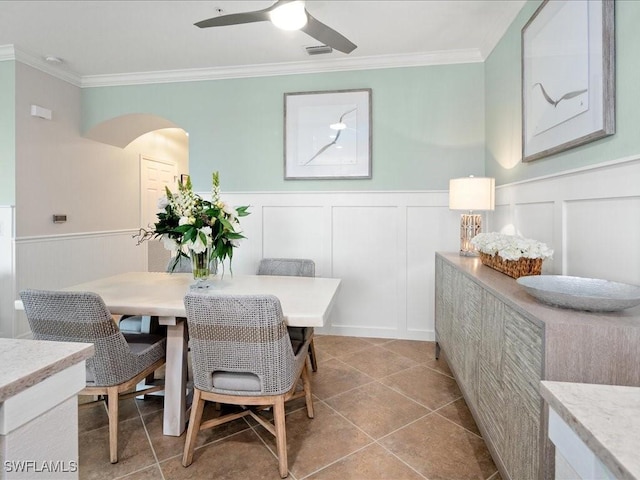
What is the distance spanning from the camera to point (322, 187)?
3.57m

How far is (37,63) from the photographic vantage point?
11.3ft

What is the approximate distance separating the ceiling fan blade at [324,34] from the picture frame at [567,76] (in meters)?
1.08

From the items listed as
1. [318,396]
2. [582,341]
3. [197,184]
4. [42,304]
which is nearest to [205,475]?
[318,396]

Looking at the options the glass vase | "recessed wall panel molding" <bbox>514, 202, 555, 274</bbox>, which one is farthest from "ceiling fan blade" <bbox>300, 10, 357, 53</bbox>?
"recessed wall panel molding" <bbox>514, 202, 555, 274</bbox>

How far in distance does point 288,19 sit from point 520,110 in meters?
1.59

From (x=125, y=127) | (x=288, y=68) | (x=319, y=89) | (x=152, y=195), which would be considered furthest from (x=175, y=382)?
(x=152, y=195)

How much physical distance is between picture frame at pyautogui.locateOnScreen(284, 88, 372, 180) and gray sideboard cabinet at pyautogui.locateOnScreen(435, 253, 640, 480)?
1.85 metres

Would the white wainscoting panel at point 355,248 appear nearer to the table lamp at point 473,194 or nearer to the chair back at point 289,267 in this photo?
the table lamp at point 473,194

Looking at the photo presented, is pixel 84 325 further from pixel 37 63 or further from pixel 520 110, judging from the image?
pixel 37 63

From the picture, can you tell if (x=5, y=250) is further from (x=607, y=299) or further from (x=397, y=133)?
(x=607, y=299)

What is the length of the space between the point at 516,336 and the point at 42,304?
6.41ft

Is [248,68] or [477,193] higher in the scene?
[248,68]

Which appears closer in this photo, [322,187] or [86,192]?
[322,187]

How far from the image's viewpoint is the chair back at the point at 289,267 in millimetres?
2742
